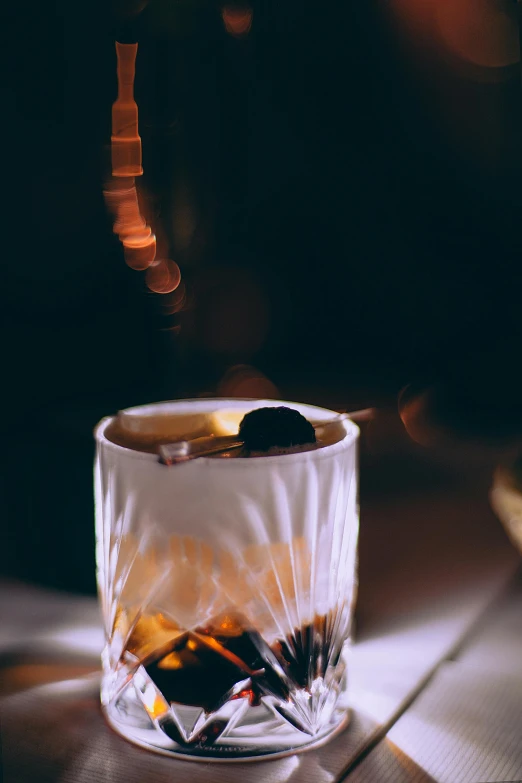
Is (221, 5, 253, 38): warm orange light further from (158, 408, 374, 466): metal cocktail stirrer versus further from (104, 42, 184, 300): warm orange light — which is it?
(158, 408, 374, 466): metal cocktail stirrer

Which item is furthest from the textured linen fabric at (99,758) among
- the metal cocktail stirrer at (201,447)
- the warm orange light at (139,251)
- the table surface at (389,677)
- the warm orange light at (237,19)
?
the warm orange light at (237,19)

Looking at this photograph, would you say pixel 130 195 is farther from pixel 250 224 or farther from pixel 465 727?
pixel 465 727

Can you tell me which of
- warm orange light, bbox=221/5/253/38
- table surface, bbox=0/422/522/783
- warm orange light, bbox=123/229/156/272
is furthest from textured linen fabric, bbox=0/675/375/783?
warm orange light, bbox=221/5/253/38

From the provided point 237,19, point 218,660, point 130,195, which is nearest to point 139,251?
point 130,195

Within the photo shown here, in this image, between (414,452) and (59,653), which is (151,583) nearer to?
(59,653)

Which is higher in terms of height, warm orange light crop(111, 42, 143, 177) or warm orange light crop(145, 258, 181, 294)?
warm orange light crop(111, 42, 143, 177)

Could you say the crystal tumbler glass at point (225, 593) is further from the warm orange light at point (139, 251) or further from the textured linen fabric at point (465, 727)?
the warm orange light at point (139, 251)
